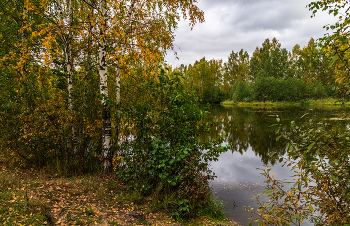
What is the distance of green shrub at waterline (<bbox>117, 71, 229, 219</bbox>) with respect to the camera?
16.1 feet

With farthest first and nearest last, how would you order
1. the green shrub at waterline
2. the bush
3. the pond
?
the bush → the pond → the green shrub at waterline

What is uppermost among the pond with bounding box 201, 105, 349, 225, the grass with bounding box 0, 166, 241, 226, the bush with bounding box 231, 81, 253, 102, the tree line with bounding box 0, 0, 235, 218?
the bush with bounding box 231, 81, 253, 102

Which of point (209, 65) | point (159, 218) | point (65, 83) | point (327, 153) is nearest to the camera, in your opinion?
point (327, 153)

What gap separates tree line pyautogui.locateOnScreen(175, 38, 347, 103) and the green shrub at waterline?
3975cm

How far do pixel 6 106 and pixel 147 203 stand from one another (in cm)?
462

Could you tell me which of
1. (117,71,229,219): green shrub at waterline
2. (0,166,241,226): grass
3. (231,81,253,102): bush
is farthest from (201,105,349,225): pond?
(231,81,253,102): bush

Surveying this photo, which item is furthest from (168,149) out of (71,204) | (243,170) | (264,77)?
(264,77)

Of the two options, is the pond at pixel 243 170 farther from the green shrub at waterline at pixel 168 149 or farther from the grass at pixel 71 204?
the grass at pixel 71 204

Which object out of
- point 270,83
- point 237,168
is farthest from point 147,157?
point 270,83

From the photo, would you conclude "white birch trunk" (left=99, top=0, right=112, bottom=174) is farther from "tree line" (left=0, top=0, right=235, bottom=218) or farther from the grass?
the grass

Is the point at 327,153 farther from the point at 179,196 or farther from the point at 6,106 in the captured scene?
the point at 6,106

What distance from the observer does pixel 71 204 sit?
4.25 meters

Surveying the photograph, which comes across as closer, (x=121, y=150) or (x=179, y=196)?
(x=179, y=196)

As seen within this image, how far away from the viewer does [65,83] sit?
747 cm
